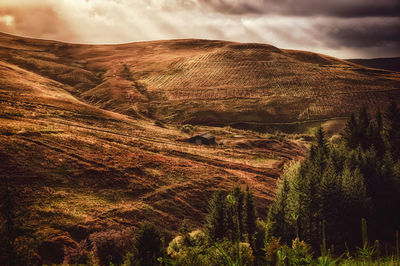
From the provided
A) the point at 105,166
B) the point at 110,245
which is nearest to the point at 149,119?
the point at 105,166

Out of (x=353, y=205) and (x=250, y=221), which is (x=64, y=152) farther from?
(x=353, y=205)

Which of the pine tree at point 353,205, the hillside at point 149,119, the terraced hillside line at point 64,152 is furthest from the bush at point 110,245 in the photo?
the pine tree at point 353,205

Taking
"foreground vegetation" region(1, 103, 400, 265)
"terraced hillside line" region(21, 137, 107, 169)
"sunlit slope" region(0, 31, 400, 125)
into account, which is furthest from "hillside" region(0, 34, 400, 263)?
"foreground vegetation" region(1, 103, 400, 265)

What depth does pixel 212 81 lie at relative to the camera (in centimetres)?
13775

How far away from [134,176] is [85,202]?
10.5 meters

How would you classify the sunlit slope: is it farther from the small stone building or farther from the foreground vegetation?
the foreground vegetation

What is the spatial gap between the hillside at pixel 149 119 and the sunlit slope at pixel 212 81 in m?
0.73

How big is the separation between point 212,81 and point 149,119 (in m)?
47.7

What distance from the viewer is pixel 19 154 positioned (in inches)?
1578

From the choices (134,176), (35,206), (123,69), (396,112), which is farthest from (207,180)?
(123,69)

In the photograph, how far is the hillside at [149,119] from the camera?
36.9m

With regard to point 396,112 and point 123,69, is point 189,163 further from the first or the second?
point 123,69

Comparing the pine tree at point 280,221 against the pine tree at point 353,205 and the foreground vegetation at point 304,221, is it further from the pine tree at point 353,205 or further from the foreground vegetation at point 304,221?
the pine tree at point 353,205

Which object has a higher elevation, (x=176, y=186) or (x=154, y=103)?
(x=154, y=103)
